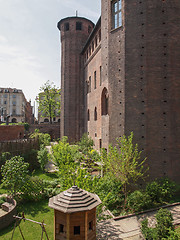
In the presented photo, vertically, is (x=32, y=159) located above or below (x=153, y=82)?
below

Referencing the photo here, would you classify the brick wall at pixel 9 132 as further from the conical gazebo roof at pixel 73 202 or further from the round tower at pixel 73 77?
the conical gazebo roof at pixel 73 202

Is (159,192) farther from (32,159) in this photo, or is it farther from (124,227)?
(32,159)

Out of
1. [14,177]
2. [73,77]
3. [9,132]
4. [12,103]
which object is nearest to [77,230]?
[14,177]

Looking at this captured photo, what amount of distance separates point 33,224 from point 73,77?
948 inches

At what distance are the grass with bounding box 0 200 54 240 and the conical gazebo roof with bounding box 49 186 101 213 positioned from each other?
269cm

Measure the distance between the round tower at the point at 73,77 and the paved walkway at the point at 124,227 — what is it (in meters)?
20.7

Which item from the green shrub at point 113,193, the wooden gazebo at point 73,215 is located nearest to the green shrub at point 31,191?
the green shrub at point 113,193

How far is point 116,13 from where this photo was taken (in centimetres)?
1419

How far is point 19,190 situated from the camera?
404 inches

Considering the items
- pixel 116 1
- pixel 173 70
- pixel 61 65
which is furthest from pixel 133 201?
pixel 61 65

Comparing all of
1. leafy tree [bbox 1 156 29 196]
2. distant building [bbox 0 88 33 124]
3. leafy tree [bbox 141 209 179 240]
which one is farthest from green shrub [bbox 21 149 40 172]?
distant building [bbox 0 88 33 124]

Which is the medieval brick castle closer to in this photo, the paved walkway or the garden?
the garden

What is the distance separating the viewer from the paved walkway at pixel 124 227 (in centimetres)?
725

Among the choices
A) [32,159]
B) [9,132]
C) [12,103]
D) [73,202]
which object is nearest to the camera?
[73,202]
